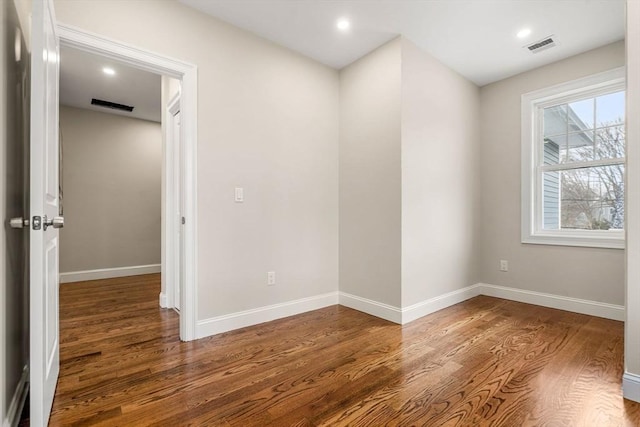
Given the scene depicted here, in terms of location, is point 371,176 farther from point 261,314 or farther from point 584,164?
point 584,164

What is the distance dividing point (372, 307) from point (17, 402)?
96.1 inches

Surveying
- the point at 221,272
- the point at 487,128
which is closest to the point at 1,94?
the point at 221,272

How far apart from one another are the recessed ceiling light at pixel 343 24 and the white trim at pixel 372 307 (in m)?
2.44

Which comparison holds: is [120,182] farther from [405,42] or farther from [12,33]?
[405,42]

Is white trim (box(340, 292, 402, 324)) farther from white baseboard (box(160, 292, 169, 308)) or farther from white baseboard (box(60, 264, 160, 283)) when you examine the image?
white baseboard (box(60, 264, 160, 283))

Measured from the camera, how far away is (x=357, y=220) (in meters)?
3.19

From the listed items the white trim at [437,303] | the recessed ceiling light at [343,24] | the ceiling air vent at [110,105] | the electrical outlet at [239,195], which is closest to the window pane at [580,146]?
the white trim at [437,303]

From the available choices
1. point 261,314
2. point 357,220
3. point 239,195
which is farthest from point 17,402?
point 357,220

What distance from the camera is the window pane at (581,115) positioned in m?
3.17

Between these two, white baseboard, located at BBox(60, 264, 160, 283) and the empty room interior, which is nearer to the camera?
the empty room interior

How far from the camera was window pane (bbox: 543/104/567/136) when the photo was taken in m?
3.34

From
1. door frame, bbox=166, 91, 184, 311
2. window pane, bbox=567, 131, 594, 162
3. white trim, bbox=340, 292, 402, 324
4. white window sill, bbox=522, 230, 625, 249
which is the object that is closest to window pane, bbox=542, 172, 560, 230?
white window sill, bbox=522, 230, 625, 249

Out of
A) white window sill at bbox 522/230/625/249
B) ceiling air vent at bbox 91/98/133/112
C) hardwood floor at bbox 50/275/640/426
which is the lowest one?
hardwood floor at bbox 50/275/640/426

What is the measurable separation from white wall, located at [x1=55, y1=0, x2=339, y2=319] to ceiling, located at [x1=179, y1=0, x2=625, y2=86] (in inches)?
8.0
